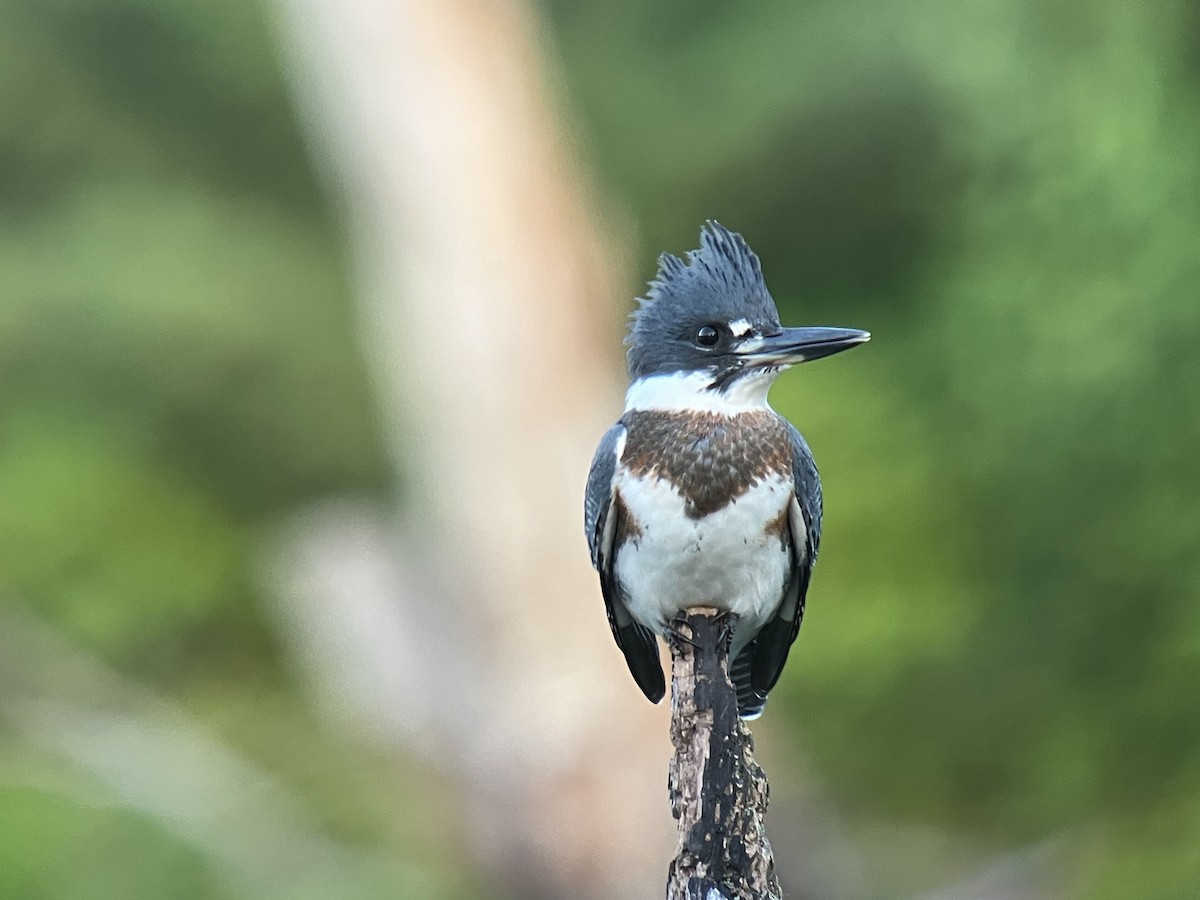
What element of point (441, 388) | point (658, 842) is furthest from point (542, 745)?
point (441, 388)

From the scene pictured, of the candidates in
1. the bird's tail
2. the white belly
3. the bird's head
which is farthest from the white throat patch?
the bird's tail

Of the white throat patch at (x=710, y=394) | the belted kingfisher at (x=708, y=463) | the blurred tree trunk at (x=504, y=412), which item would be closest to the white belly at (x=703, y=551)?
the belted kingfisher at (x=708, y=463)

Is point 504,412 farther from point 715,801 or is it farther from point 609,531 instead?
point 715,801

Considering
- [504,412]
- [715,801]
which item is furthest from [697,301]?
[504,412]

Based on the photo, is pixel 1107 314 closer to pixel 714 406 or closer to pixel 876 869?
pixel 876 869

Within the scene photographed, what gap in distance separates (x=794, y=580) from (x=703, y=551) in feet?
0.73

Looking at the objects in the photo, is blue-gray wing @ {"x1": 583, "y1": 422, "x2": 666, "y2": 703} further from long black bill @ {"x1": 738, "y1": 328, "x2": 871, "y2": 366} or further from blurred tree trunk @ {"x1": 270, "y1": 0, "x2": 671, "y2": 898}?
blurred tree trunk @ {"x1": 270, "y1": 0, "x2": 671, "y2": 898}

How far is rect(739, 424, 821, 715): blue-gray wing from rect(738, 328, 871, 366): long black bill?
0.46 ft

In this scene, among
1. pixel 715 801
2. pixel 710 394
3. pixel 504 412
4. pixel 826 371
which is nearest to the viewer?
pixel 715 801

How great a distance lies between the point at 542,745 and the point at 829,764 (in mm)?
1370

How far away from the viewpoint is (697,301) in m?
2.05

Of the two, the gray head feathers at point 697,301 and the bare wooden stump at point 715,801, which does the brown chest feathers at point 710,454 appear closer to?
→ the gray head feathers at point 697,301

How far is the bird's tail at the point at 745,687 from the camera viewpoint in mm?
2273

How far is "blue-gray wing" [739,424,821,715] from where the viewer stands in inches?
80.7
